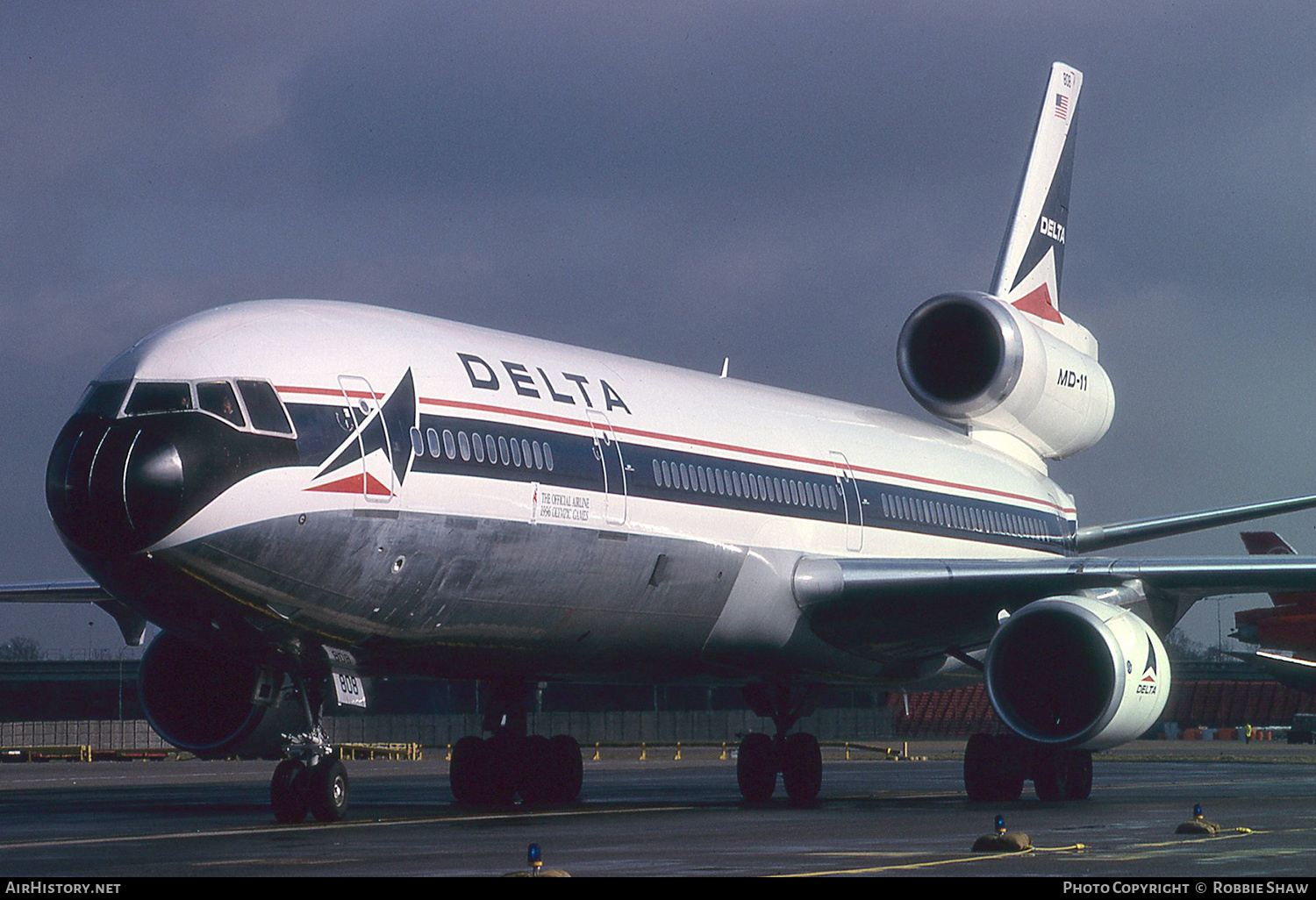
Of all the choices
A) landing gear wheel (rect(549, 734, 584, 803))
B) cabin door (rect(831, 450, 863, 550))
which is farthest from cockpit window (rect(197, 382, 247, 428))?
cabin door (rect(831, 450, 863, 550))

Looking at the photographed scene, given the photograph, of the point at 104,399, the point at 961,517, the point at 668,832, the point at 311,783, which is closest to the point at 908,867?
the point at 668,832

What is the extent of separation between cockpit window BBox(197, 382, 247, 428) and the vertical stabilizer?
17.3 meters

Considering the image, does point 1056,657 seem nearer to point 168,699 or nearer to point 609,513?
point 609,513

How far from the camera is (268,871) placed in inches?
472

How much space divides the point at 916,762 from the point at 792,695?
71.3 feet

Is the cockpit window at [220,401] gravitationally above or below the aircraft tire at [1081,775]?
above

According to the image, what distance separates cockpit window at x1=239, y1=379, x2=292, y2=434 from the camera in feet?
50.6

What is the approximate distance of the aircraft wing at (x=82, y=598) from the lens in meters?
21.2

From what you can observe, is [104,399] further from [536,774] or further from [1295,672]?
[1295,672]

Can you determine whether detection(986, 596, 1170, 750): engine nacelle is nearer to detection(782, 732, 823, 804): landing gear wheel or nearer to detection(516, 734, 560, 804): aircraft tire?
detection(782, 732, 823, 804): landing gear wheel

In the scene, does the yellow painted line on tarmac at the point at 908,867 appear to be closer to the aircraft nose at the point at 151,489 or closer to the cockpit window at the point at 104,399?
the aircraft nose at the point at 151,489

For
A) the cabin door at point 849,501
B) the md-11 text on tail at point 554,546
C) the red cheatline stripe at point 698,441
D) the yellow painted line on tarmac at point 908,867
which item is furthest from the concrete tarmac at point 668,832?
the red cheatline stripe at point 698,441

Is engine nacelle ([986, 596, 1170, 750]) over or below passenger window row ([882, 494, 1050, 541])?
below

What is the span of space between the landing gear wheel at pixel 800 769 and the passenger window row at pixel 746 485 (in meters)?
3.30
